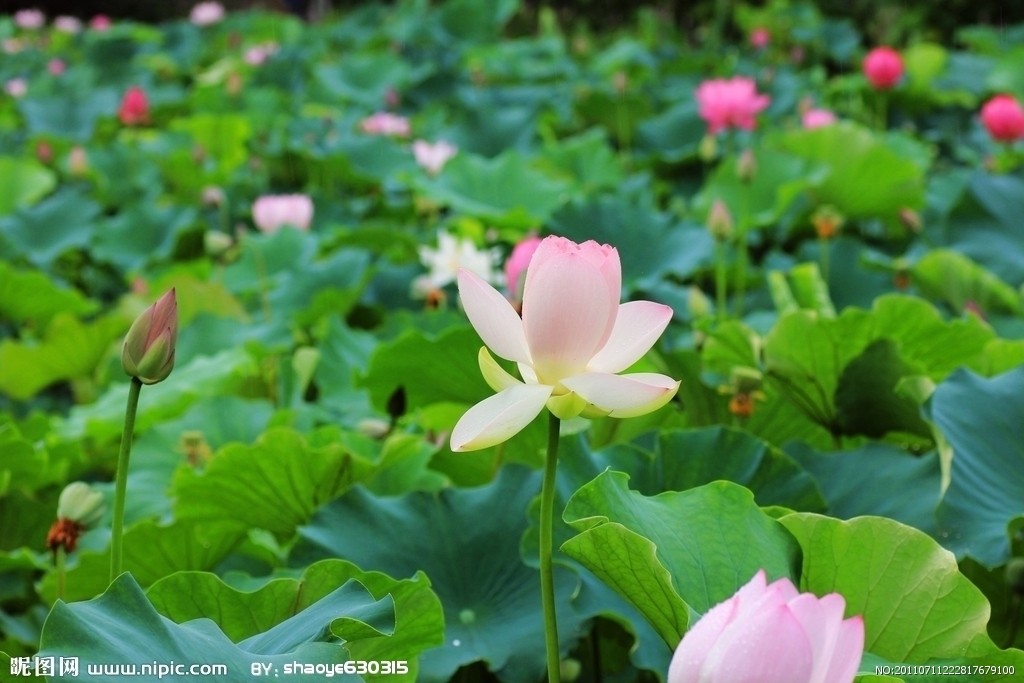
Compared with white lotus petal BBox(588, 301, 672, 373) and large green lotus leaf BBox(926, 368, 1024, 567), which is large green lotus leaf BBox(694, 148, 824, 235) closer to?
large green lotus leaf BBox(926, 368, 1024, 567)

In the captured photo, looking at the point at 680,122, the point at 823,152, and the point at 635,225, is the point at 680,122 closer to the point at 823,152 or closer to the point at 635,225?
the point at 823,152

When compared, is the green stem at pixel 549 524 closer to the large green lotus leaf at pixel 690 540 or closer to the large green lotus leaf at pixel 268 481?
the large green lotus leaf at pixel 690 540

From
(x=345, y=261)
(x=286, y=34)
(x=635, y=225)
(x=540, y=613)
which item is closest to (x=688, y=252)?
(x=635, y=225)

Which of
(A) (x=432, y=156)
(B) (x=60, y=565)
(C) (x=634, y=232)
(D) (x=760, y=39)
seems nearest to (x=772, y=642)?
(B) (x=60, y=565)

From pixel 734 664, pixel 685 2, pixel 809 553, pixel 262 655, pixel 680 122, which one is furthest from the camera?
pixel 685 2

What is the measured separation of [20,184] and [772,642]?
2685mm

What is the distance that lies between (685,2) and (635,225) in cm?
540

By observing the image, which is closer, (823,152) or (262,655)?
(262,655)

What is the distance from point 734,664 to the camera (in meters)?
0.48

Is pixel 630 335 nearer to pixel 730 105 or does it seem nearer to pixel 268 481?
pixel 268 481

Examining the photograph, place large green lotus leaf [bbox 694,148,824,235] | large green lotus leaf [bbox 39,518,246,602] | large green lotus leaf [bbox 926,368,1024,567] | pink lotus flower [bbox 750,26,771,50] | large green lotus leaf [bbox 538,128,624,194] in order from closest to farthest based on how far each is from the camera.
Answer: large green lotus leaf [bbox 926,368,1024,567], large green lotus leaf [bbox 39,518,246,602], large green lotus leaf [bbox 694,148,824,235], large green lotus leaf [bbox 538,128,624,194], pink lotus flower [bbox 750,26,771,50]

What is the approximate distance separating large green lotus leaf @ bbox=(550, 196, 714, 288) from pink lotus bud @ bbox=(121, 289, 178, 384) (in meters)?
1.18

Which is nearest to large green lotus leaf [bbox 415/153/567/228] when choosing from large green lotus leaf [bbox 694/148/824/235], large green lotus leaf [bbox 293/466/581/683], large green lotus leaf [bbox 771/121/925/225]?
large green lotus leaf [bbox 694/148/824/235]

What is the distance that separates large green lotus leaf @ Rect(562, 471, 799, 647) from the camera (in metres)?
0.66
